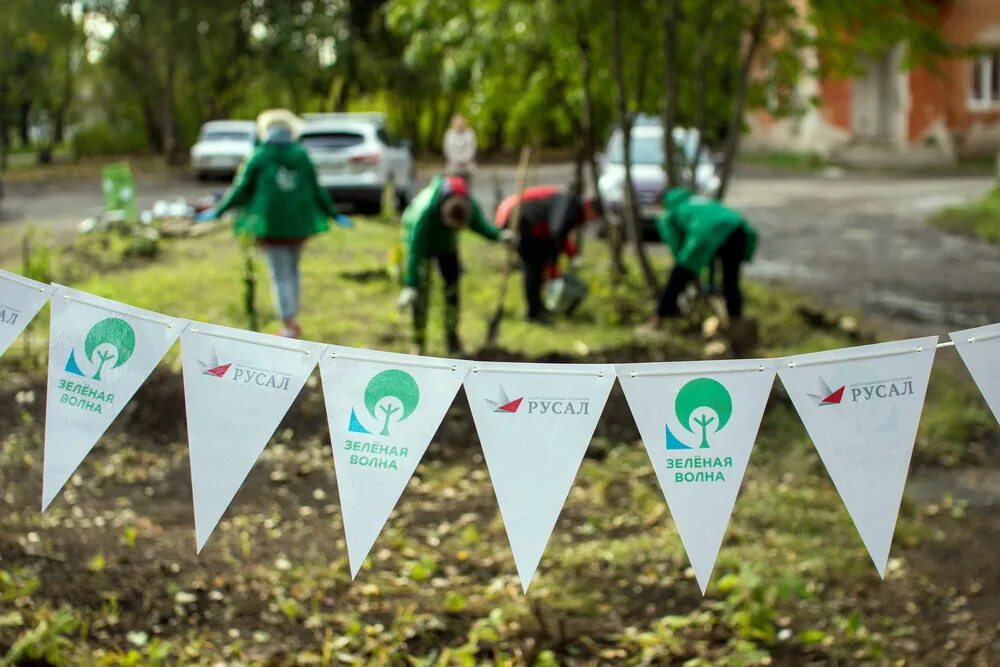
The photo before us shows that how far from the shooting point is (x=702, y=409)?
3.37 meters

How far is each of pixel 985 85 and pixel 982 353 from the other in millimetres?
28575

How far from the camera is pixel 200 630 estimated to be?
15.3ft

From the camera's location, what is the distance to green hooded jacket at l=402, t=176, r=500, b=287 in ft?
27.8

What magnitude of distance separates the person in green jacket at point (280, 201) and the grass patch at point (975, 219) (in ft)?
35.3

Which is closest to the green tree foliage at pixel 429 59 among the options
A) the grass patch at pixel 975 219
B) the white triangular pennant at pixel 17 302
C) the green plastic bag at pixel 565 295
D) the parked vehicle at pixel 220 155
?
the green plastic bag at pixel 565 295

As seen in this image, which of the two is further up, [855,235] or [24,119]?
[855,235]

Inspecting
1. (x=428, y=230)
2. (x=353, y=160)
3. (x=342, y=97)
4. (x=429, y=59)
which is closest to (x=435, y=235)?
(x=428, y=230)

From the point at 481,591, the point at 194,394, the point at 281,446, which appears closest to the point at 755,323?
the point at 281,446

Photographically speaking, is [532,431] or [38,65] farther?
[38,65]

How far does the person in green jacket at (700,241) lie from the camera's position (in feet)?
28.6

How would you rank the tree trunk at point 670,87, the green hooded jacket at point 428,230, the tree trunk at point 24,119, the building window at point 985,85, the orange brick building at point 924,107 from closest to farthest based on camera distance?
1. the green hooded jacket at point 428,230
2. the tree trunk at point 670,87
3. the orange brick building at point 924,107
4. the building window at point 985,85
5. the tree trunk at point 24,119

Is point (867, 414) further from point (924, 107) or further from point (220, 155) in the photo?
point (924, 107)

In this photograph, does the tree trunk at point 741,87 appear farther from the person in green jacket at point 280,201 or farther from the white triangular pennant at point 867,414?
the white triangular pennant at point 867,414

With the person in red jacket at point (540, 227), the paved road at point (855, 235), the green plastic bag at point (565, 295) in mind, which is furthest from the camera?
the paved road at point (855, 235)
